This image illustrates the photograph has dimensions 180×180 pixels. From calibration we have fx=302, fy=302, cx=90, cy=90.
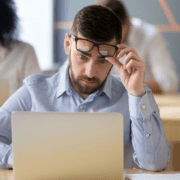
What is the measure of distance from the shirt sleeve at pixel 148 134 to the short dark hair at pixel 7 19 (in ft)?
5.39

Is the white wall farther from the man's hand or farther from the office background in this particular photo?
the man's hand

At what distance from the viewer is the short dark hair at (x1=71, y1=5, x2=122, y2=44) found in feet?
4.32

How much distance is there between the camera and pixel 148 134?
122cm

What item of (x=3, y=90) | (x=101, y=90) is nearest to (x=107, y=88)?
(x=101, y=90)

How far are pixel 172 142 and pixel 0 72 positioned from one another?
1500 millimetres

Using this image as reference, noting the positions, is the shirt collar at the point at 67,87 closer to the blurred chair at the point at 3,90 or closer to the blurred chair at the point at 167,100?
the blurred chair at the point at 3,90

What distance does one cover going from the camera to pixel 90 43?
1323 millimetres

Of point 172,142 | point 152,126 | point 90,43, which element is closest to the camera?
point 152,126

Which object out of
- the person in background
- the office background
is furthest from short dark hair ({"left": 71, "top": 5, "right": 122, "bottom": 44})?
the office background

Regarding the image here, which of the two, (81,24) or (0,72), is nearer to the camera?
(81,24)

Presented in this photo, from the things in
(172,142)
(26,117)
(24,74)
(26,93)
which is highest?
(26,117)

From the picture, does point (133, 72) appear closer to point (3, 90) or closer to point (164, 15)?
point (3, 90)

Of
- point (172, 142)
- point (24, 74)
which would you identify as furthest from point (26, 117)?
point (24, 74)

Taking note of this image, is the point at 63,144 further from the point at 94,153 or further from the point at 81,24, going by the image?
the point at 81,24
